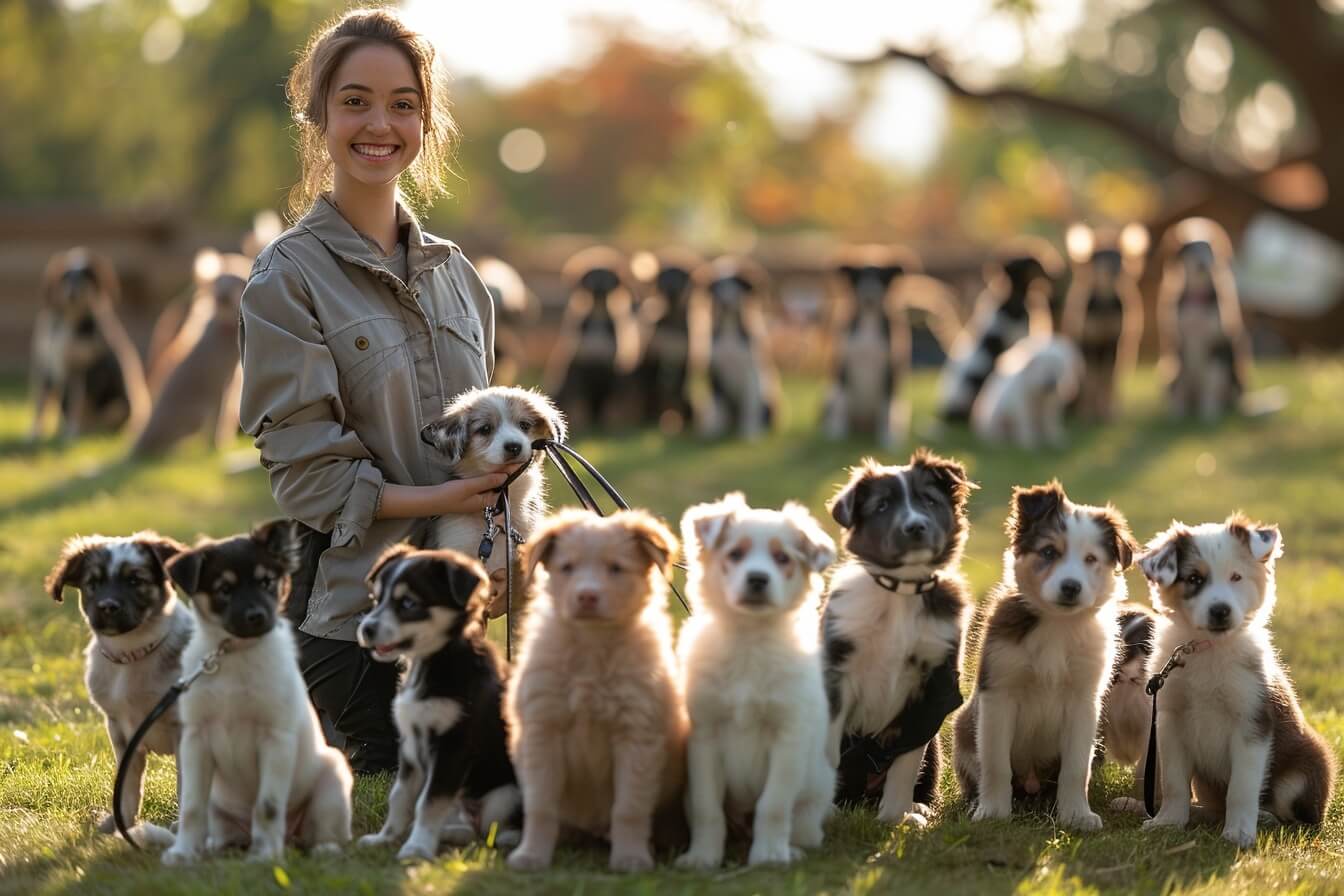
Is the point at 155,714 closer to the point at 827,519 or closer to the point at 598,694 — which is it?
the point at 598,694

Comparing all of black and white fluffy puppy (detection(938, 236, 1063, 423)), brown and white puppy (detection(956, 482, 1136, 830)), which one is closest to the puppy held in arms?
brown and white puppy (detection(956, 482, 1136, 830))

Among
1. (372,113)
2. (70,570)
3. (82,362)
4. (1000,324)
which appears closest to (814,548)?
(70,570)

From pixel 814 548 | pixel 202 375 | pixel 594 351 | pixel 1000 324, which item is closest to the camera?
pixel 814 548

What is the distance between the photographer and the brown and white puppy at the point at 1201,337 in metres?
17.6

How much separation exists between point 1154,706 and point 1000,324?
12.4 metres

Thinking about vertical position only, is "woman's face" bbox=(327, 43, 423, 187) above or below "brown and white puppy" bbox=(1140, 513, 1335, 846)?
above

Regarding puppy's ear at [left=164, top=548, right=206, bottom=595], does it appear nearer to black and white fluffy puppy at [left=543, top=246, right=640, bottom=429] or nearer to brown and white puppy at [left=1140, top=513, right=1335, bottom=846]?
brown and white puppy at [left=1140, top=513, right=1335, bottom=846]

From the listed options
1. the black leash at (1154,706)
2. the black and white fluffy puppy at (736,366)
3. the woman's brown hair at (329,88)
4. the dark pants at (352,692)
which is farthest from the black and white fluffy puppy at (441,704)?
the black and white fluffy puppy at (736,366)

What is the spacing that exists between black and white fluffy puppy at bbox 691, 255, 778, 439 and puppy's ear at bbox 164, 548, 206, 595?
11.7 metres

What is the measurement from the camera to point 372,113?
6.34 metres

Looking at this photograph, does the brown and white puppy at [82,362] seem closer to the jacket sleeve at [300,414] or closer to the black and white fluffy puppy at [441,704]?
the jacket sleeve at [300,414]

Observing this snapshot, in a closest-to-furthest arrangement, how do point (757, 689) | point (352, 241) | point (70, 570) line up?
point (757, 689) < point (70, 570) < point (352, 241)

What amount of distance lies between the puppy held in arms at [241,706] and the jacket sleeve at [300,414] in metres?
1.05

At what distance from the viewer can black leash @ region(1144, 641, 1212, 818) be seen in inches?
229
